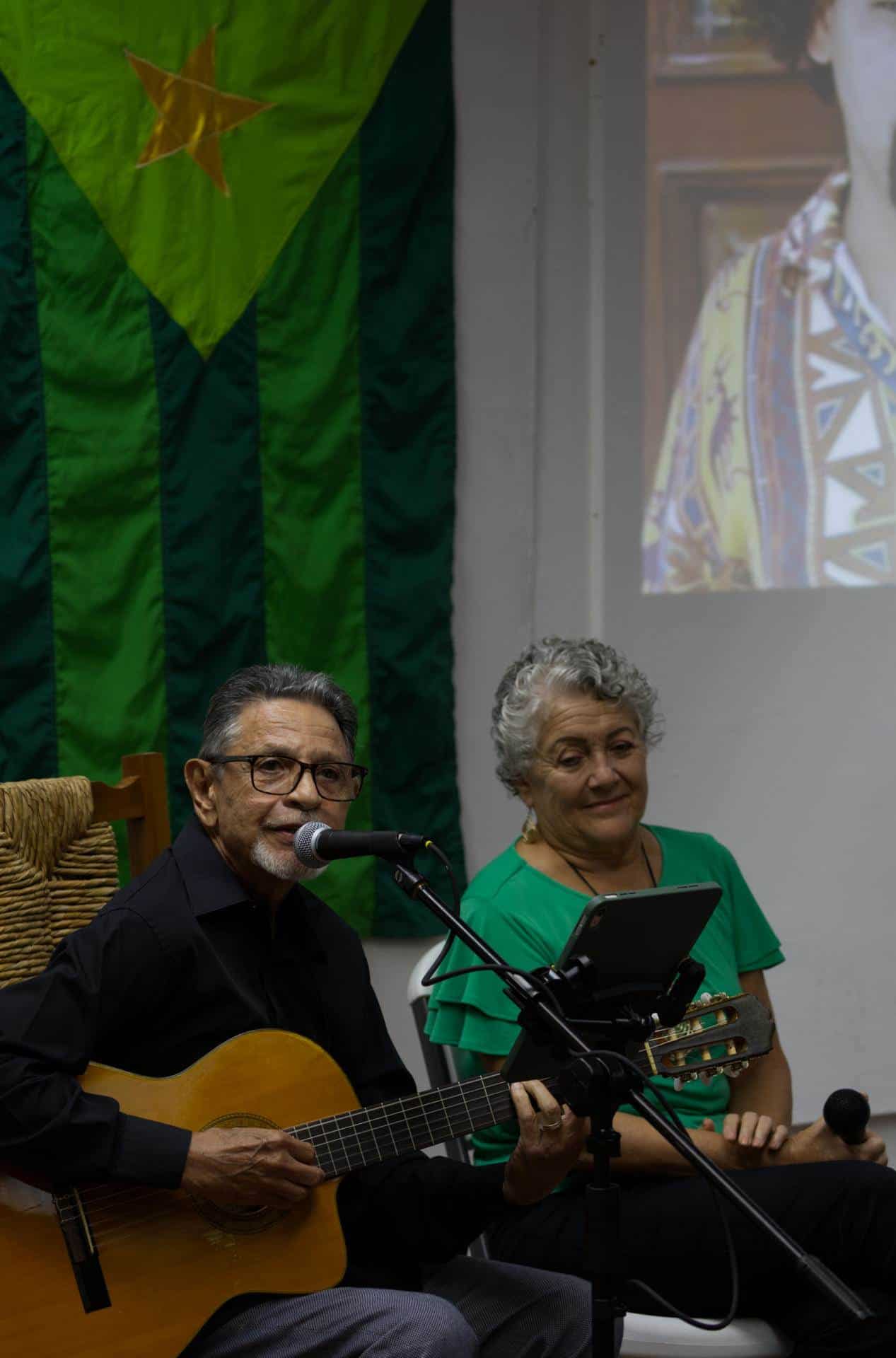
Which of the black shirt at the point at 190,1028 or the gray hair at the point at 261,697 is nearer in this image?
the black shirt at the point at 190,1028

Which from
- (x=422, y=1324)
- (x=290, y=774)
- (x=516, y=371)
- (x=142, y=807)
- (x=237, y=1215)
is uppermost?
(x=516, y=371)

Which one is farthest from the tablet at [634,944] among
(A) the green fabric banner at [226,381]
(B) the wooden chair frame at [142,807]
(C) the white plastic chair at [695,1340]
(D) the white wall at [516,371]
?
(D) the white wall at [516,371]

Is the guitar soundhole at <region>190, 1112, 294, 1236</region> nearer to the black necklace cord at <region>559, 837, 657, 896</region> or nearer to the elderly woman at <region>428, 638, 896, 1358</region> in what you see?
the elderly woman at <region>428, 638, 896, 1358</region>

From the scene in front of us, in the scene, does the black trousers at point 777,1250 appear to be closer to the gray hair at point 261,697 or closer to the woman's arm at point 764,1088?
the woman's arm at point 764,1088

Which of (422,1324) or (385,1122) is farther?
(385,1122)

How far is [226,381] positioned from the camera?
324 centimetres

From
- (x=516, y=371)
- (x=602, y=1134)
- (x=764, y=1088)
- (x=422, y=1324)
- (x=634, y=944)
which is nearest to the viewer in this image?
(x=602, y=1134)

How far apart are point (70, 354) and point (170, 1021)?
143 cm

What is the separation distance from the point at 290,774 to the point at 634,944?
63 cm

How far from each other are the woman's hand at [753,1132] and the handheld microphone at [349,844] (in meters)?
0.76

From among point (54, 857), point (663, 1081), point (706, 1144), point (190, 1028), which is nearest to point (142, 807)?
point (54, 857)

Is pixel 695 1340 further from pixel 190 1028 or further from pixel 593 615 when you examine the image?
pixel 593 615

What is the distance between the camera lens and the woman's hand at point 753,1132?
2.29 meters

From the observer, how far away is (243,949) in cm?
229
